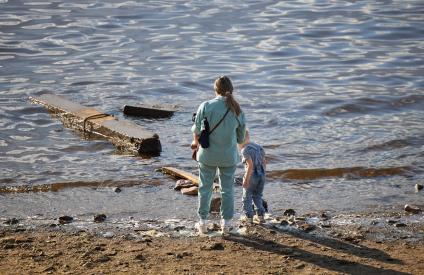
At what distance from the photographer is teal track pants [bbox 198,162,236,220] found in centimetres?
1009

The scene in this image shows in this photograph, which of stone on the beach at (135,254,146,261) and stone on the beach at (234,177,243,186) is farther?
stone on the beach at (234,177,243,186)

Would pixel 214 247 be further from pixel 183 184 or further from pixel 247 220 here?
pixel 183 184

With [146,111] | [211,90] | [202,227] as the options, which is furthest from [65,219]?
[211,90]

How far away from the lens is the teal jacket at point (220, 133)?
9.78 metres

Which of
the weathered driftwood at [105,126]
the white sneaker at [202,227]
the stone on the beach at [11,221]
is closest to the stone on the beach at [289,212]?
the white sneaker at [202,227]

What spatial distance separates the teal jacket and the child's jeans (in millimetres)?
523

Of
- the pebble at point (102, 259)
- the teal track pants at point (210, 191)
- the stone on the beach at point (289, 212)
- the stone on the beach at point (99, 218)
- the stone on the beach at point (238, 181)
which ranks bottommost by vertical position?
the stone on the beach at point (238, 181)

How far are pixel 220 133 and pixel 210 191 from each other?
72cm

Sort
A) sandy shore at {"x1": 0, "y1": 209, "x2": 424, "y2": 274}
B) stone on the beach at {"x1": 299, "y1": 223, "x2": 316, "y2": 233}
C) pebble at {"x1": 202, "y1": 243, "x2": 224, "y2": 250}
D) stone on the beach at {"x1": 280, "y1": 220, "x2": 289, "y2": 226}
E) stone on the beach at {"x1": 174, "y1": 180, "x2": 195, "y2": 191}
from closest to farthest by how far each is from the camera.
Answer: sandy shore at {"x1": 0, "y1": 209, "x2": 424, "y2": 274}
pebble at {"x1": 202, "y1": 243, "x2": 224, "y2": 250}
stone on the beach at {"x1": 299, "y1": 223, "x2": 316, "y2": 233}
stone on the beach at {"x1": 280, "y1": 220, "x2": 289, "y2": 226}
stone on the beach at {"x1": 174, "y1": 180, "x2": 195, "y2": 191}

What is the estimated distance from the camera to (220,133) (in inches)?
387

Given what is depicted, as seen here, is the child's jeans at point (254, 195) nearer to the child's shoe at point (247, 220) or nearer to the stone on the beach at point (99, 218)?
the child's shoe at point (247, 220)

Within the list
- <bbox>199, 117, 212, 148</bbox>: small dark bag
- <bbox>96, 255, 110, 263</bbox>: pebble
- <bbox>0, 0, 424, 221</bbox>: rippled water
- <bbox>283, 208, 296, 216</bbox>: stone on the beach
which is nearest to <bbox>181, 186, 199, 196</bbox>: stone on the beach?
<bbox>0, 0, 424, 221</bbox>: rippled water

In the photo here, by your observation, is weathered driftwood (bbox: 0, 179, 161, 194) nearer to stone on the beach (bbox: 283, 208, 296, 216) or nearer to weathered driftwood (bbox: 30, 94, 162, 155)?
weathered driftwood (bbox: 30, 94, 162, 155)

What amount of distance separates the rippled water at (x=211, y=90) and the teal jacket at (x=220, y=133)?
1.26 m
